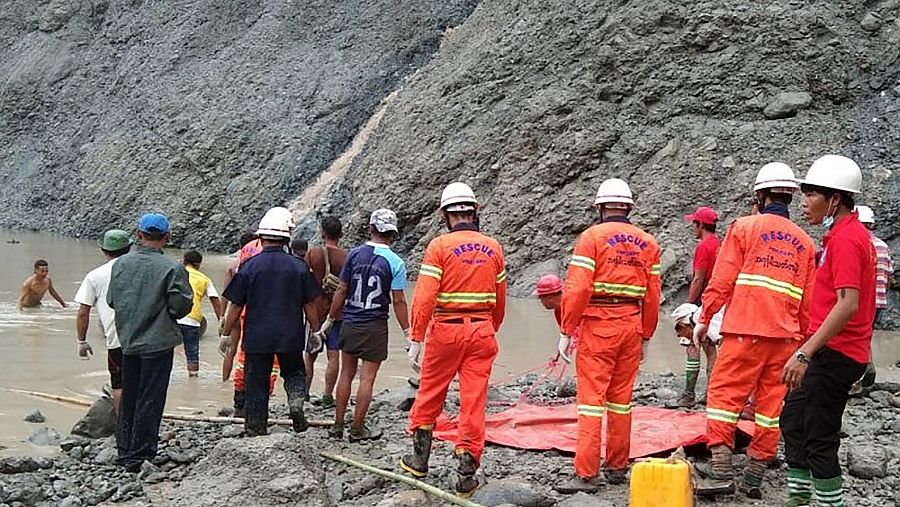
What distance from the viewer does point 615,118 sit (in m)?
18.9

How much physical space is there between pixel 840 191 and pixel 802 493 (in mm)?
1567

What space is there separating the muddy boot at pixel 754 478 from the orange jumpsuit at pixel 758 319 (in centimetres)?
4

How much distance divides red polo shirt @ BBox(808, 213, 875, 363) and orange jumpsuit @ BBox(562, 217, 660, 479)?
1269mm

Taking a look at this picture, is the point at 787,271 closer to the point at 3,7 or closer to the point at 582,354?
the point at 582,354

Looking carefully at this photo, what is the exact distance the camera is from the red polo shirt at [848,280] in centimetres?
499

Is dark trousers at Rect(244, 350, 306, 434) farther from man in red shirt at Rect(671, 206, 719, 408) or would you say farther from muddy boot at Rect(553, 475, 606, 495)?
man in red shirt at Rect(671, 206, 719, 408)

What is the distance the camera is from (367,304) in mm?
7418

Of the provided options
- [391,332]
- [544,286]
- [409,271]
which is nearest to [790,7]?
[409,271]

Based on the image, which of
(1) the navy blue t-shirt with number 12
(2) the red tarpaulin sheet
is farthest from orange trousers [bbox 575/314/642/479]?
(1) the navy blue t-shirt with number 12

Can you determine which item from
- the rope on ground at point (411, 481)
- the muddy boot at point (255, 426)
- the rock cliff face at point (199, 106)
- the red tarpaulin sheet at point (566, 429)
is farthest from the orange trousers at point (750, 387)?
the rock cliff face at point (199, 106)

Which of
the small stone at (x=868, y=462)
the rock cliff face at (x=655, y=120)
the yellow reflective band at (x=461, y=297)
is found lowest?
the small stone at (x=868, y=462)

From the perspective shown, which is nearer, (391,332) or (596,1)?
(391,332)

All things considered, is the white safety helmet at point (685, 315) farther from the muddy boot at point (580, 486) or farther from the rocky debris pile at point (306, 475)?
the muddy boot at point (580, 486)

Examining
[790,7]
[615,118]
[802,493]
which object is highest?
[790,7]
